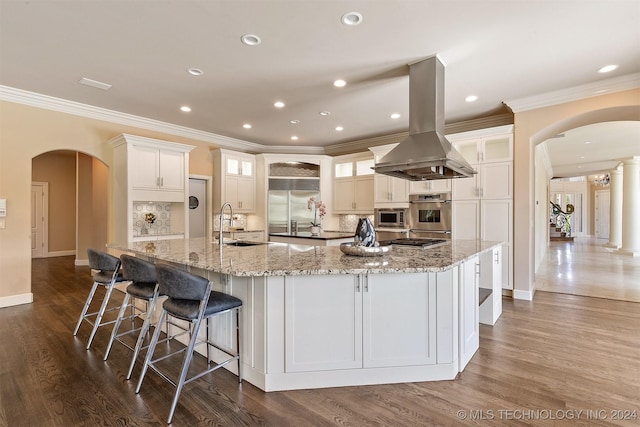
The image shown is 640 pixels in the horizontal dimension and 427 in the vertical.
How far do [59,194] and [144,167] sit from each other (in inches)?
232

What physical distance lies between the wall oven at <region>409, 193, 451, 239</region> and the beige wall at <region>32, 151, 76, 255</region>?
9.13 metres

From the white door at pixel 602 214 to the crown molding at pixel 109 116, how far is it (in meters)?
16.2

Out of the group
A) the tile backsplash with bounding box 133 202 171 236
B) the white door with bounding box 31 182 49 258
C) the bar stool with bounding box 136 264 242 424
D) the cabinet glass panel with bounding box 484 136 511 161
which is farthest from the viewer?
the white door with bounding box 31 182 49 258

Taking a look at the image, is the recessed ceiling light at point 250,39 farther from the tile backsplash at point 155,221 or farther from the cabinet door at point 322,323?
the tile backsplash at point 155,221

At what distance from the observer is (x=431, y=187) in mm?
5359

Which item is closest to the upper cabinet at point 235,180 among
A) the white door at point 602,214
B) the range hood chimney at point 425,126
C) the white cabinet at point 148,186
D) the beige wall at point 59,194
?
the white cabinet at point 148,186

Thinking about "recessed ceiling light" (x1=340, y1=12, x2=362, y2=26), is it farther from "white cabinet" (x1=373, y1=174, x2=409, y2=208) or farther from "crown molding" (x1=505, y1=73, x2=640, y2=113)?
"white cabinet" (x1=373, y1=174, x2=409, y2=208)

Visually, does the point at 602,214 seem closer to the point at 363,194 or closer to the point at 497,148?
the point at 497,148

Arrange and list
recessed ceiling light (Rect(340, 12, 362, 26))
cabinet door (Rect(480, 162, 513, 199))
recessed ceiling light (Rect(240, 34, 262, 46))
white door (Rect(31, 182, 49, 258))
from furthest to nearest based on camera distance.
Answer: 1. white door (Rect(31, 182, 49, 258))
2. cabinet door (Rect(480, 162, 513, 199))
3. recessed ceiling light (Rect(240, 34, 262, 46))
4. recessed ceiling light (Rect(340, 12, 362, 26))

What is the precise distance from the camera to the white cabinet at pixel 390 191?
569 centimetres

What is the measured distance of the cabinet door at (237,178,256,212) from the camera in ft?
21.7

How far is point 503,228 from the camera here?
470 cm

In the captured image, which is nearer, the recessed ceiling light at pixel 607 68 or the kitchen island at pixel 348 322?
the kitchen island at pixel 348 322

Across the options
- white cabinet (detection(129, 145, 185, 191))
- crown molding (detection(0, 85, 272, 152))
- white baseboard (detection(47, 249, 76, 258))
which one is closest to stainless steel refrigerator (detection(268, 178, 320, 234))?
crown molding (detection(0, 85, 272, 152))
